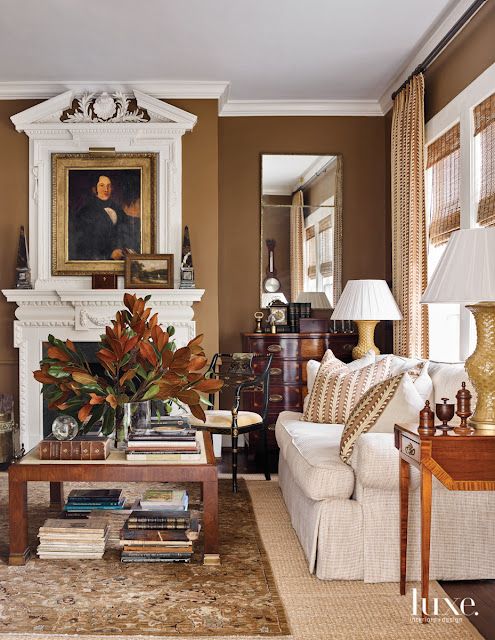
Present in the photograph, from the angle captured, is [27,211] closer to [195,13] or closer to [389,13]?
[195,13]

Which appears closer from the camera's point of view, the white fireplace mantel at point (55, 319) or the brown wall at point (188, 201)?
the white fireplace mantel at point (55, 319)

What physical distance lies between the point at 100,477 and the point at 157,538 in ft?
1.32

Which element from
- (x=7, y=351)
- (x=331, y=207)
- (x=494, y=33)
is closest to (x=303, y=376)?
(x=331, y=207)

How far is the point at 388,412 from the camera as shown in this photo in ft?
10.8

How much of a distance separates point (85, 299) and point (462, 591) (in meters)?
3.98

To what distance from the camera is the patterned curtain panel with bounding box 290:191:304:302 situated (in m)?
6.63

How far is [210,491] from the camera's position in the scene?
3264 mm

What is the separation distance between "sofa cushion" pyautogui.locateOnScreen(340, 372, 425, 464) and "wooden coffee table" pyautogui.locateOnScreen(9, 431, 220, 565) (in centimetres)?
63

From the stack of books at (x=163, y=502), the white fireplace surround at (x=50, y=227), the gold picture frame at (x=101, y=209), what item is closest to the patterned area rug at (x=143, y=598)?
the stack of books at (x=163, y=502)

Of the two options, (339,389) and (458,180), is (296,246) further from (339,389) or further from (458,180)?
(339,389)

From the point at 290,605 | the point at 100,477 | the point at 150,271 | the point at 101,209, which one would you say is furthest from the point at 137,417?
the point at 101,209

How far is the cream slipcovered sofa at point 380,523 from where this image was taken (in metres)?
3.10

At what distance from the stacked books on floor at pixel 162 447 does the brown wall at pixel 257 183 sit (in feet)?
10.8

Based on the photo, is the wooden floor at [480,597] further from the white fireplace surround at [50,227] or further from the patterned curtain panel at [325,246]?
the patterned curtain panel at [325,246]
